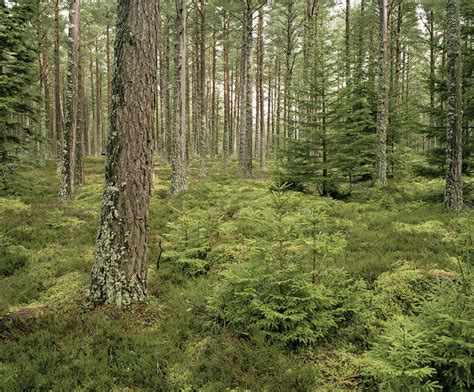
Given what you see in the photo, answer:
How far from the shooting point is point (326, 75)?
37.2 ft

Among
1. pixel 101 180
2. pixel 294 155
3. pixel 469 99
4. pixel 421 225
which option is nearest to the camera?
pixel 421 225

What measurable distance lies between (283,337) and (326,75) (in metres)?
9.41

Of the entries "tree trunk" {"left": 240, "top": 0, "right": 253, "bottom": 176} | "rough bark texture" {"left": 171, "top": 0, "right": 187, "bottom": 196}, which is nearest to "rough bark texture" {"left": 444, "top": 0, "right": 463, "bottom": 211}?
"rough bark texture" {"left": 171, "top": 0, "right": 187, "bottom": 196}

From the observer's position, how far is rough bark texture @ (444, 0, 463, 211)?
9.25 meters

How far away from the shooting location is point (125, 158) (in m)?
5.67

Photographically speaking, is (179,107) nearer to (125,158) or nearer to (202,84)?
(202,84)

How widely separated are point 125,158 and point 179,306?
2.68 meters

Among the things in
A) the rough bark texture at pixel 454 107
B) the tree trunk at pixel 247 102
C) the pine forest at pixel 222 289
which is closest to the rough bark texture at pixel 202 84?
the tree trunk at pixel 247 102

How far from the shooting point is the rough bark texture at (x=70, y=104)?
13.6 metres

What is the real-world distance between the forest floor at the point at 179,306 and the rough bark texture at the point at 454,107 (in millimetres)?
698

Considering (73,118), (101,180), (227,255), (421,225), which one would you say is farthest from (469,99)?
(101,180)

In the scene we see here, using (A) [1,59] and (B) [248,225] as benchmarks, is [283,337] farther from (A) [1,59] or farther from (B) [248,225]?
(A) [1,59]

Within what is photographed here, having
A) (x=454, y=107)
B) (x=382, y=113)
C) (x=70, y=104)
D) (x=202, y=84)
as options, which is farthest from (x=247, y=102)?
(x=454, y=107)

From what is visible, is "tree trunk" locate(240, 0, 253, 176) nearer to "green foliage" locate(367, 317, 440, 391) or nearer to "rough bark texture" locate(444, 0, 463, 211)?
"rough bark texture" locate(444, 0, 463, 211)
